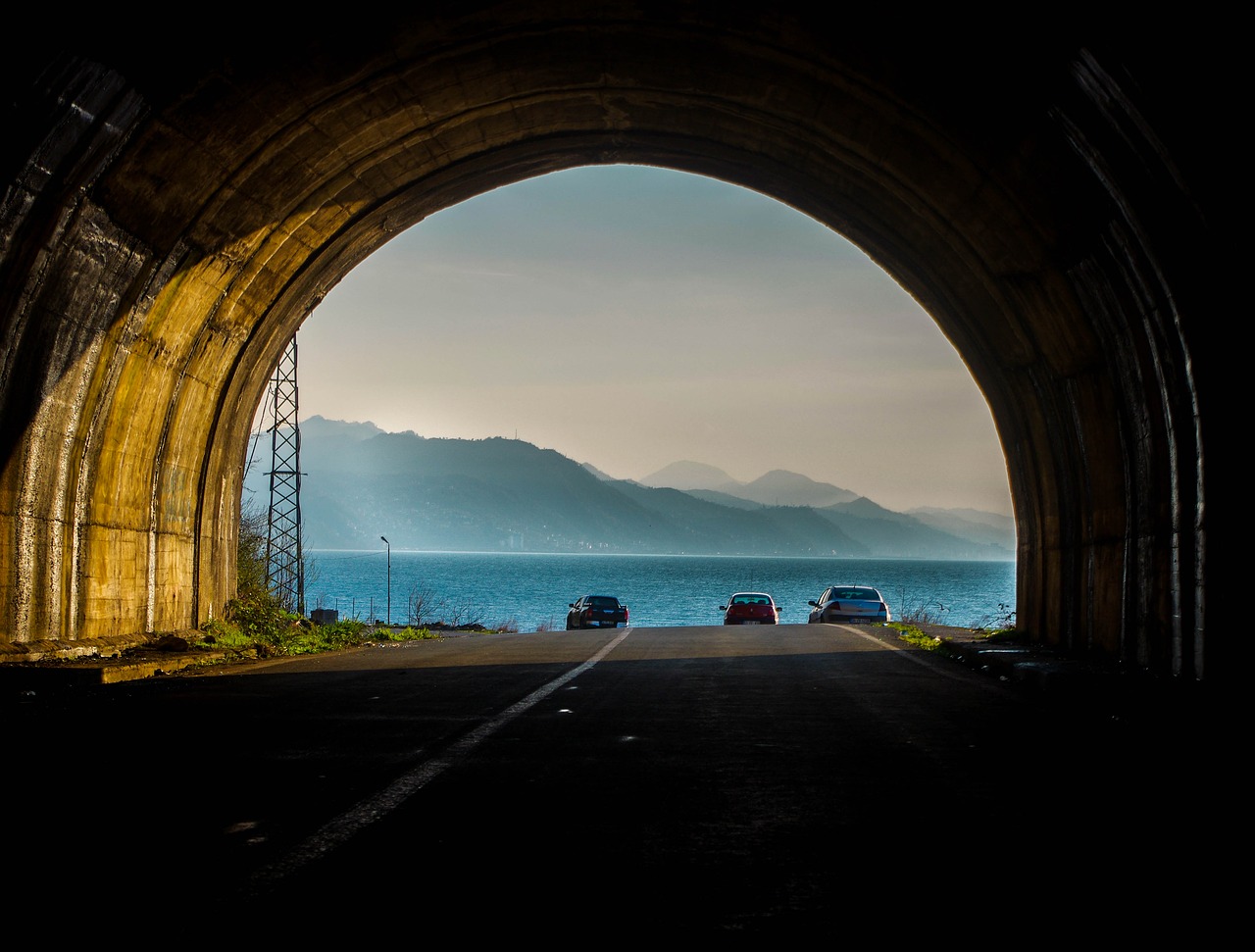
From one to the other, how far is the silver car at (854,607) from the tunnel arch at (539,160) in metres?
13.3

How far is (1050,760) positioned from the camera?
26.5 ft

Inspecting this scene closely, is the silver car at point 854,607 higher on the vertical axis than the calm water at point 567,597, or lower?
higher

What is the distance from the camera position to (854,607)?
104 feet

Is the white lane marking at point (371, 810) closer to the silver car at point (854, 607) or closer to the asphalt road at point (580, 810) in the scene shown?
the asphalt road at point (580, 810)

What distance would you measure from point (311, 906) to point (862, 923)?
2.01 m

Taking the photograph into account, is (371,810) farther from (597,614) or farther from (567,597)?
(567,597)

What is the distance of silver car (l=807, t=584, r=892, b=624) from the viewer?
31.7 metres

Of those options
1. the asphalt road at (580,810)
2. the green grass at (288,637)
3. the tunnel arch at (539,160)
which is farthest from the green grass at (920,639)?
the green grass at (288,637)

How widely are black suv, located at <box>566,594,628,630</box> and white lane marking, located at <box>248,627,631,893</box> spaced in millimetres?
27761

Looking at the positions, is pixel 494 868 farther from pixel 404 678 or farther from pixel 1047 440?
pixel 1047 440

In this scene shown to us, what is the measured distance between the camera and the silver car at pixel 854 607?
3166 centimetres

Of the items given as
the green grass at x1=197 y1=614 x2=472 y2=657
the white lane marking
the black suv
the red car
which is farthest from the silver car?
the white lane marking

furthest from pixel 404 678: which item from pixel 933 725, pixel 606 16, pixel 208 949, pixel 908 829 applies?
pixel 208 949

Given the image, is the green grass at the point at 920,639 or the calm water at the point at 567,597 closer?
the green grass at the point at 920,639
